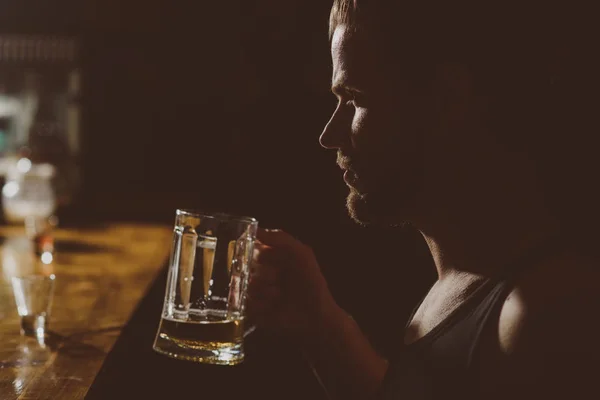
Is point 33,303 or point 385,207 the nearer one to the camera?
point 385,207

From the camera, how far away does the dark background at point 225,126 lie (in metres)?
3.81

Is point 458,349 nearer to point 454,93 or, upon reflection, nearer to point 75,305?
point 454,93

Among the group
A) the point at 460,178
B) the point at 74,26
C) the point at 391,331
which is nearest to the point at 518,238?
the point at 460,178

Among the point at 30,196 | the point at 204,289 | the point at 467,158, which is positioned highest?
the point at 467,158

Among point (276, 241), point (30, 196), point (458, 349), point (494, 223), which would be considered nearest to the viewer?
point (458, 349)

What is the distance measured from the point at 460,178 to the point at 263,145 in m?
4.55

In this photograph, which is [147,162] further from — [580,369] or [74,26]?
[580,369]

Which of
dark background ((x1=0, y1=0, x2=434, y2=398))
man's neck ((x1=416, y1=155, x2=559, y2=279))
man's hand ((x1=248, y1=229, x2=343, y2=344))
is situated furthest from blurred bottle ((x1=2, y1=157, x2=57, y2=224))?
man's neck ((x1=416, y1=155, x2=559, y2=279))

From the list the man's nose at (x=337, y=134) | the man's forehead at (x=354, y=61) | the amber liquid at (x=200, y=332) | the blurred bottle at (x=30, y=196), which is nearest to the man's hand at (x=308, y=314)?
the amber liquid at (x=200, y=332)

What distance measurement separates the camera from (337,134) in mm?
1180

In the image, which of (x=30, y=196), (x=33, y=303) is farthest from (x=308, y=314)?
(x=30, y=196)

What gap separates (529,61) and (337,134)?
0.32 m

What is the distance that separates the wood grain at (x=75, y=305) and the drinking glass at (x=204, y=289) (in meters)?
0.17

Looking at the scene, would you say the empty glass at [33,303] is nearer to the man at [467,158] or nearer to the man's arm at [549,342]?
the man at [467,158]
